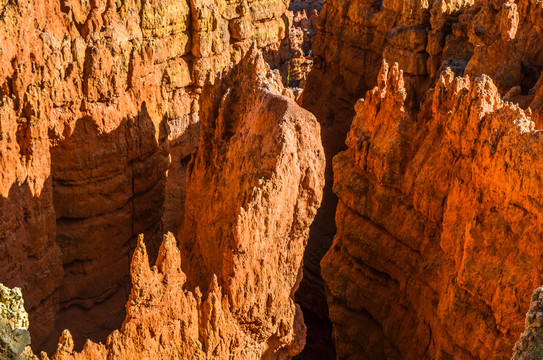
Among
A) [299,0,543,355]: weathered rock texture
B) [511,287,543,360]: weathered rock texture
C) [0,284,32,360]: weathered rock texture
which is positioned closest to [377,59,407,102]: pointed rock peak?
[299,0,543,355]: weathered rock texture

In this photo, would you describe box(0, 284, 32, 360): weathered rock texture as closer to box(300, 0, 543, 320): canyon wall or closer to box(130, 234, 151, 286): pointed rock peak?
box(130, 234, 151, 286): pointed rock peak

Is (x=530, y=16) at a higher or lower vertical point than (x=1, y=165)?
higher

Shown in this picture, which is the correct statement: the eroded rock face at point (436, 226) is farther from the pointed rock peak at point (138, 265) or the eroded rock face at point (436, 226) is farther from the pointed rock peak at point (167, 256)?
the pointed rock peak at point (138, 265)

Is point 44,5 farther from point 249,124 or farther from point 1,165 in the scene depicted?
point 249,124

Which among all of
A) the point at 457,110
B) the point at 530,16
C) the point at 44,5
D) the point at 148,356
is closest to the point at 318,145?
the point at 457,110

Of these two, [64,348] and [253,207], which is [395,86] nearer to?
[253,207]
